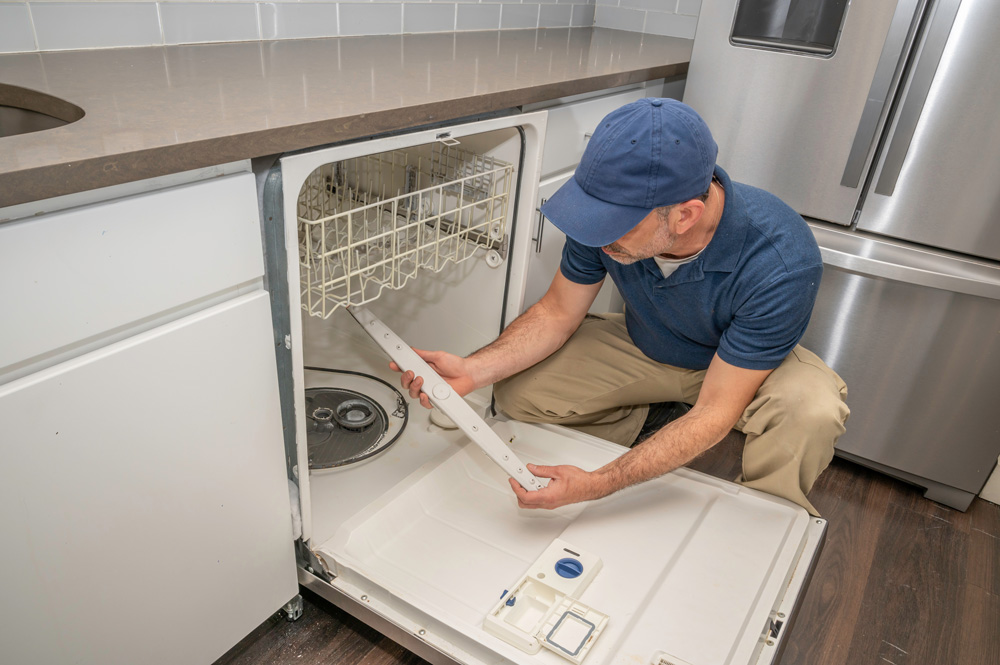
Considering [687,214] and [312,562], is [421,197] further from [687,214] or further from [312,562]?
[312,562]

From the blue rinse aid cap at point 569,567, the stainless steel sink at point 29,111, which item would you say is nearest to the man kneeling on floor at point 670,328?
the blue rinse aid cap at point 569,567

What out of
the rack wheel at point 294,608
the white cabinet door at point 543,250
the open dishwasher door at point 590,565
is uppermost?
the white cabinet door at point 543,250

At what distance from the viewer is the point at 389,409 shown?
5.50 ft

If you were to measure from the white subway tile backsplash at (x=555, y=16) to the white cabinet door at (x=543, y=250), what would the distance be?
39.8 inches

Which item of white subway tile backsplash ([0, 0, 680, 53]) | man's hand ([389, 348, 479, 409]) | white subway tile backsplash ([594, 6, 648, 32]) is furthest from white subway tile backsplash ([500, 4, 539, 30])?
man's hand ([389, 348, 479, 409])

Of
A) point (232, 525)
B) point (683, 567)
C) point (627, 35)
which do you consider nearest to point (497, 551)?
point (683, 567)

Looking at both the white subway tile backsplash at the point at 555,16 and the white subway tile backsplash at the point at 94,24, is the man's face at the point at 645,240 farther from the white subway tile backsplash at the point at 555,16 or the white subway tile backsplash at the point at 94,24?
the white subway tile backsplash at the point at 555,16

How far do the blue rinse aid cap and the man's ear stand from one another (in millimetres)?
558

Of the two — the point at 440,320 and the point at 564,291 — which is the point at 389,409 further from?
the point at 564,291

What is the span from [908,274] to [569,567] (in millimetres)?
1067

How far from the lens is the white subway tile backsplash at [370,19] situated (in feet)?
5.49

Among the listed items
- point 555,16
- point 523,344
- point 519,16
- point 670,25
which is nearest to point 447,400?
point 523,344

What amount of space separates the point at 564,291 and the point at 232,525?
0.81m

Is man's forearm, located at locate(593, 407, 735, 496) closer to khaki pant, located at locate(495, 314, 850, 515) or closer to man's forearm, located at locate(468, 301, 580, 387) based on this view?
khaki pant, located at locate(495, 314, 850, 515)
